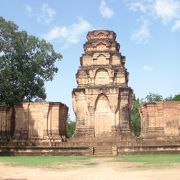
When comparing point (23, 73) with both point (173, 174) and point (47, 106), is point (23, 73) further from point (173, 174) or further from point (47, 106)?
point (173, 174)

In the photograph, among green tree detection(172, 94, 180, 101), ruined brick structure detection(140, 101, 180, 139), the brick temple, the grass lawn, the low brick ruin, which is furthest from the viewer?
green tree detection(172, 94, 180, 101)

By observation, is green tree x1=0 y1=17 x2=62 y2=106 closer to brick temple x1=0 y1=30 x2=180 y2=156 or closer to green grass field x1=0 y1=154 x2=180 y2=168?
brick temple x1=0 y1=30 x2=180 y2=156

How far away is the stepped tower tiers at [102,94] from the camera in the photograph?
34.6 meters

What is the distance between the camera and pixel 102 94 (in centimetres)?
3494

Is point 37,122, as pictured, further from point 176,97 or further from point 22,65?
point 176,97

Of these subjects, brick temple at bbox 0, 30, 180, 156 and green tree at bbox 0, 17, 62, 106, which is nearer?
brick temple at bbox 0, 30, 180, 156

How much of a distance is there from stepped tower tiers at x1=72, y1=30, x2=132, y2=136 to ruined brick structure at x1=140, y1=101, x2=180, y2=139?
2380 mm

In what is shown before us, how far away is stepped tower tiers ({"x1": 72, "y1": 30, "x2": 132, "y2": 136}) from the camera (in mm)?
34625

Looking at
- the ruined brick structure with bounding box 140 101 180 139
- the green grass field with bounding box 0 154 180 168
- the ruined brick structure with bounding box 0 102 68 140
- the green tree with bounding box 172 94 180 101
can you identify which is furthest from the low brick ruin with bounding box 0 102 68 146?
the green tree with bounding box 172 94 180 101

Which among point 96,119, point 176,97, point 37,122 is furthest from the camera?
point 176,97

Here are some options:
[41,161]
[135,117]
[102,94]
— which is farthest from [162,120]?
[135,117]

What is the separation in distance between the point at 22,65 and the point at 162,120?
15203mm

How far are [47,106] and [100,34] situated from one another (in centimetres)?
933

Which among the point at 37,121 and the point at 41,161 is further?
the point at 37,121
